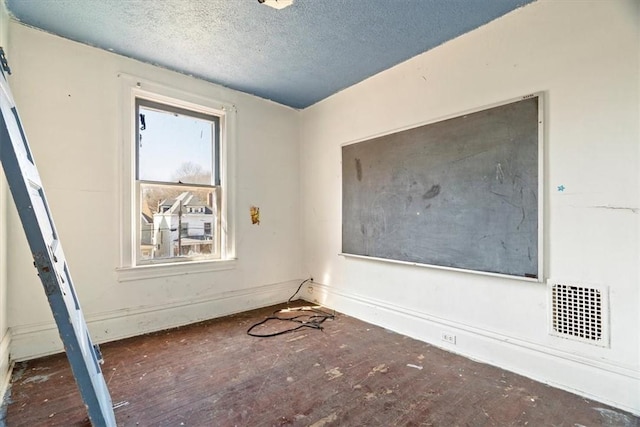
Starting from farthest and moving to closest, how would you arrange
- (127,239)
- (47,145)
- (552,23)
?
(127,239) < (47,145) < (552,23)

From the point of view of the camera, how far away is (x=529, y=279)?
2.05 meters

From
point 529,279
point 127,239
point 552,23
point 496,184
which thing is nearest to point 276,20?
point 552,23

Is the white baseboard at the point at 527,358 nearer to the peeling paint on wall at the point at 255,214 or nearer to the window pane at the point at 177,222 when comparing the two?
the peeling paint on wall at the point at 255,214

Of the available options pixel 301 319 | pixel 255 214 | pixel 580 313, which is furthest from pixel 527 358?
pixel 255 214

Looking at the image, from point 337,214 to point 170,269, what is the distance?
6.23 feet

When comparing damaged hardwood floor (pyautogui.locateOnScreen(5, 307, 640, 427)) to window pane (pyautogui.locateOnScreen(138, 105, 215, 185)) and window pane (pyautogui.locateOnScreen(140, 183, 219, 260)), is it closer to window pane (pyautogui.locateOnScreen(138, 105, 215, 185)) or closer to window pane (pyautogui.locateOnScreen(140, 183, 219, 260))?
window pane (pyautogui.locateOnScreen(140, 183, 219, 260))

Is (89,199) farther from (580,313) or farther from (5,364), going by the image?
(580,313)

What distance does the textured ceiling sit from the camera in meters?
2.06

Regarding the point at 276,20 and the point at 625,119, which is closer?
the point at 625,119

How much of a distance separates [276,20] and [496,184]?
6.76ft

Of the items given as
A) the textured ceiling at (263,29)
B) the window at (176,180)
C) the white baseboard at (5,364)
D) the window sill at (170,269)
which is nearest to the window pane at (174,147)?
the window at (176,180)

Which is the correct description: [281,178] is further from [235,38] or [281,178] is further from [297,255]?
[235,38]

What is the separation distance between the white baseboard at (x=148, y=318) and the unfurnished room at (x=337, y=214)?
0.07 feet

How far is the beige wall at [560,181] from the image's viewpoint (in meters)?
1.73
